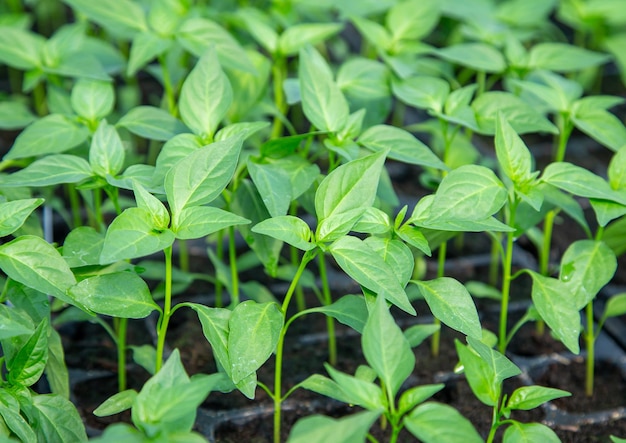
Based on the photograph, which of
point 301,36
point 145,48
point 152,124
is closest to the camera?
point 152,124

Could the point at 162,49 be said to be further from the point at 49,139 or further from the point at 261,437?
the point at 261,437

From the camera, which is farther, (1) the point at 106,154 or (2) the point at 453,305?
(1) the point at 106,154

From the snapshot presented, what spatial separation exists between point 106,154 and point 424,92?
535mm

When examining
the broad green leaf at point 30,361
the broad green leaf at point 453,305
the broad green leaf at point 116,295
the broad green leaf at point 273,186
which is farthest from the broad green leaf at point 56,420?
the broad green leaf at point 453,305

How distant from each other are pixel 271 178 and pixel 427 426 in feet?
1.41

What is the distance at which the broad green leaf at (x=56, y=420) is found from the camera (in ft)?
3.48

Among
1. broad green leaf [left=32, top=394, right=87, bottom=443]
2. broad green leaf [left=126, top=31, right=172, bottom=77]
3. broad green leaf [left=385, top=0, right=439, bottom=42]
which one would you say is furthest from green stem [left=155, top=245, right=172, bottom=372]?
broad green leaf [left=385, top=0, right=439, bottom=42]

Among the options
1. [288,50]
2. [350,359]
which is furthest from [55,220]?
[350,359]

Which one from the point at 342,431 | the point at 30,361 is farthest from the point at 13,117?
the point at 342,431

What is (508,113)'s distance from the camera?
136cm

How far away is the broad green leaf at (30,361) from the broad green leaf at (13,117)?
0.51 metres

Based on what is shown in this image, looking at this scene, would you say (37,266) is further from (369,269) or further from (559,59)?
(559,59)

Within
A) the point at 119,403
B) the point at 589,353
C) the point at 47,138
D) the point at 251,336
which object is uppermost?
the point at 47,138

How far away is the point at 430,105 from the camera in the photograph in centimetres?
139
